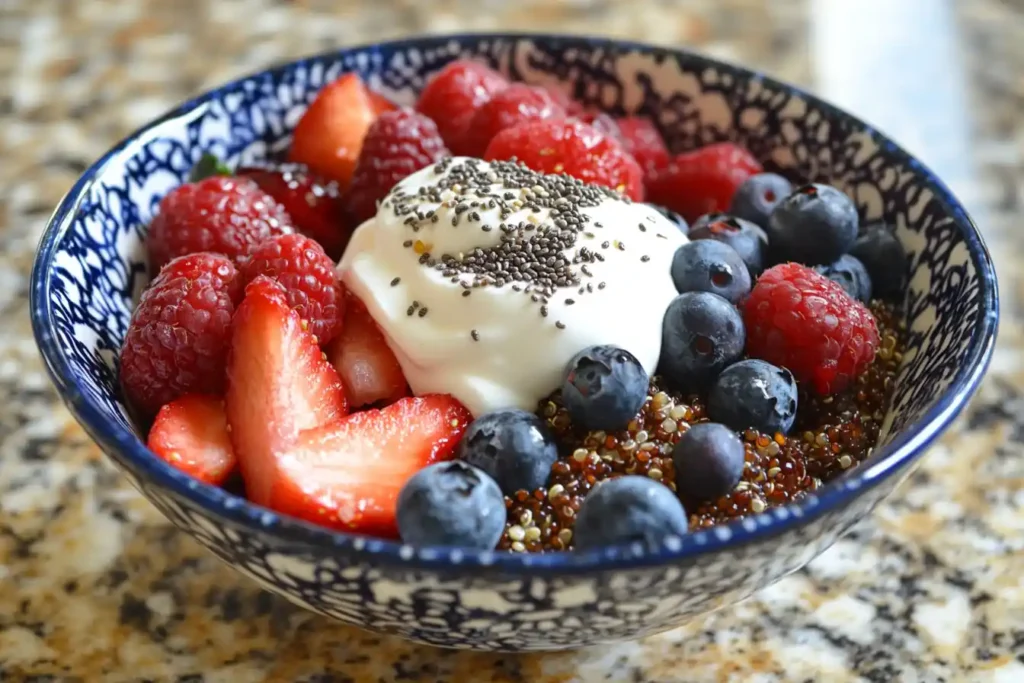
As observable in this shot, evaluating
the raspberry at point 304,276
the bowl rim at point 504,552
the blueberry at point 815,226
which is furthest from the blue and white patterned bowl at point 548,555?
the raspberry at point 304,276

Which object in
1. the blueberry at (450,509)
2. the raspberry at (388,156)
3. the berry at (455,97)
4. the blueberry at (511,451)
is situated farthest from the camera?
the berry at (455,97)

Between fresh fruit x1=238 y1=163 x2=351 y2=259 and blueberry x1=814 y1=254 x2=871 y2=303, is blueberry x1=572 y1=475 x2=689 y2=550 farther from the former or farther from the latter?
fresh fruit x1=238 y1=163 x2=351 y2=259

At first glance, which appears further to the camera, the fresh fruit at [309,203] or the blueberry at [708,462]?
the fresh fruit at [309,203]

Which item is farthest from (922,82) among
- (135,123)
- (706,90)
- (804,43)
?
(135,123)

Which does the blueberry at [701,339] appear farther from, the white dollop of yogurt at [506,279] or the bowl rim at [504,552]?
the bowl rim at [504,552]

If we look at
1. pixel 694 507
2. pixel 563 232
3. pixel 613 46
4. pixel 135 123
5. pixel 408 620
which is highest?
pixel 613 46

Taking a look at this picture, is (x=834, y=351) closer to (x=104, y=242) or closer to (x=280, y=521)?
(x=280, y=521)

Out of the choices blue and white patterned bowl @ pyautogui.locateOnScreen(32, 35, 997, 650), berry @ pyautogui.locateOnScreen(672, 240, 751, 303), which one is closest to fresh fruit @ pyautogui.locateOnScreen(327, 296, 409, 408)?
blue and white patterned bowl @ pyautogui.locateOnScreen(32, 35, 997, 650)
